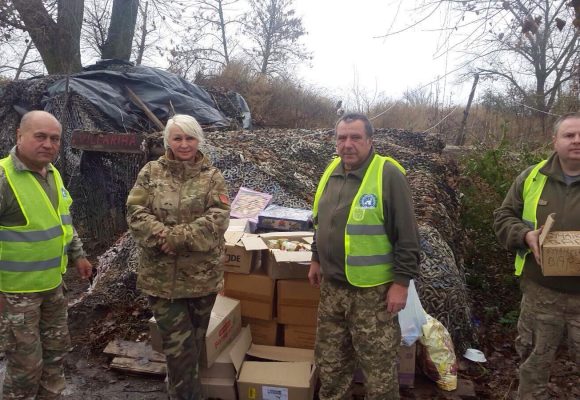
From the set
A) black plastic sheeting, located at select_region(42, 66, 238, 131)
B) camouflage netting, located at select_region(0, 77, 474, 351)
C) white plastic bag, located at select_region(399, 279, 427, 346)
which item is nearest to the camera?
white plastic bag, located at select_region(399, 279, 427, 346)

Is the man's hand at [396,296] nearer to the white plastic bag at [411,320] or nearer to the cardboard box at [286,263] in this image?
the white plastic bag at [411,320]

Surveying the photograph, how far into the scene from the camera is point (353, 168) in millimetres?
2723

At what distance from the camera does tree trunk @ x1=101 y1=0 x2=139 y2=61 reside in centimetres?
1120

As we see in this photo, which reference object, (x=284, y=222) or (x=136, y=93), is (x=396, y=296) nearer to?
(x=284, y=222)

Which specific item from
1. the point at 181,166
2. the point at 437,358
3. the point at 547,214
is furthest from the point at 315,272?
the point at 547,214

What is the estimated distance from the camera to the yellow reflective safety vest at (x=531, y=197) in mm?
2686

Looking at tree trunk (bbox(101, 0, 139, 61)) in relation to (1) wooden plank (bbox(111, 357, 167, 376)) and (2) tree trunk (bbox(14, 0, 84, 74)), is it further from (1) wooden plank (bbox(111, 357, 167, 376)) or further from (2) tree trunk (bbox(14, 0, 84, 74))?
(1) wooden plank (bbox(111, 357, 167, 376))

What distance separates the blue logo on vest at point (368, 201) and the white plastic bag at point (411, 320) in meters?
1.14

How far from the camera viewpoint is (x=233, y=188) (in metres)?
5.63

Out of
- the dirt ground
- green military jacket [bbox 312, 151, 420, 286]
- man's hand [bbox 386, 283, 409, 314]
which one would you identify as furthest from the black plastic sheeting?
man's hand [bbox 386, 283, 409, 314]

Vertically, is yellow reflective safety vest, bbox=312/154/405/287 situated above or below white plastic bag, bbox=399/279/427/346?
above

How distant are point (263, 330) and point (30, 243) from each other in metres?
1.91

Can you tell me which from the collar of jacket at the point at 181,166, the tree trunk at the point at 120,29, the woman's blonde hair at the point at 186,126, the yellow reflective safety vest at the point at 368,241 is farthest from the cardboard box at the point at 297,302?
the tree trunk at the point at 120,29

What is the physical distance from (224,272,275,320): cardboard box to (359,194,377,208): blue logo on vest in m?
1.30
